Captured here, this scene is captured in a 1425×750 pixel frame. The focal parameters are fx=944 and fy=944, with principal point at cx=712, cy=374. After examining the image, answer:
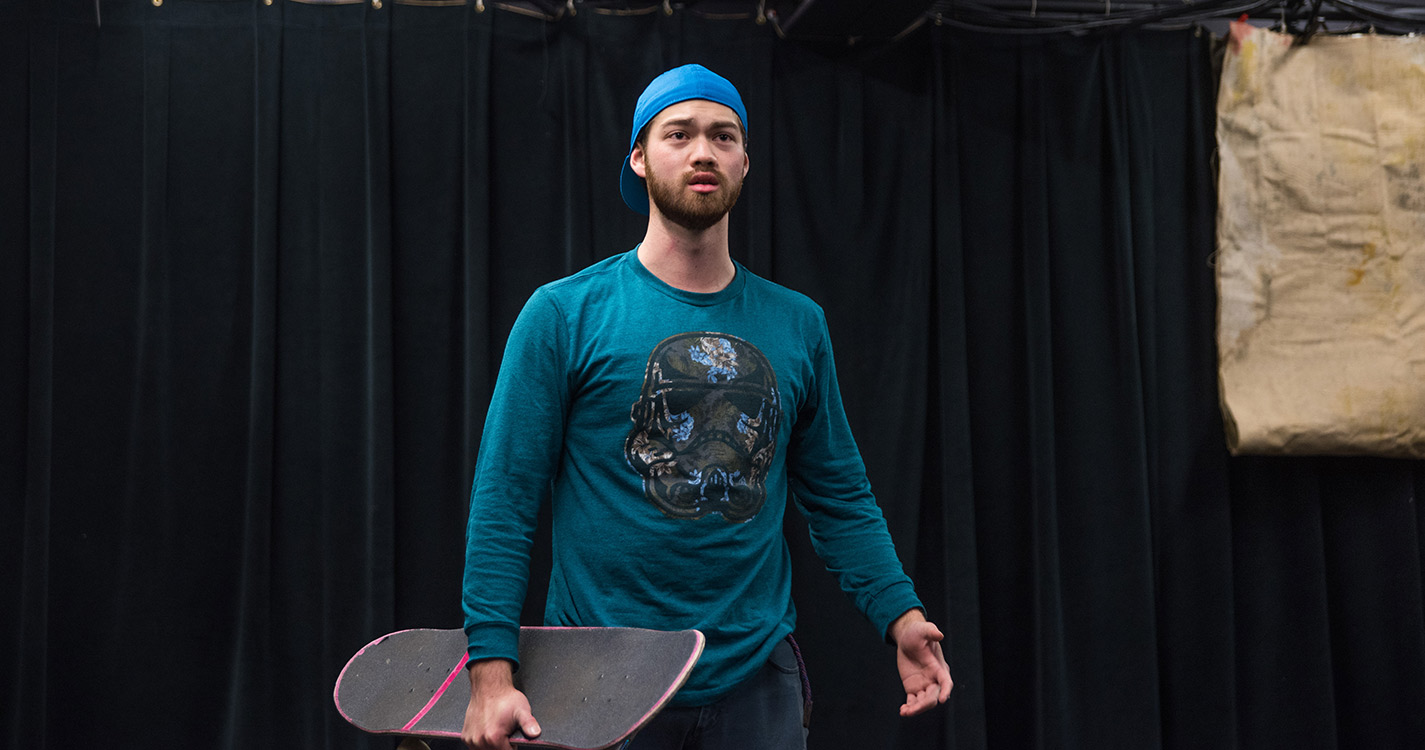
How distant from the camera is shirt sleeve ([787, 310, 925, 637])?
53.4 inches

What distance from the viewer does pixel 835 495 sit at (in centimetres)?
141

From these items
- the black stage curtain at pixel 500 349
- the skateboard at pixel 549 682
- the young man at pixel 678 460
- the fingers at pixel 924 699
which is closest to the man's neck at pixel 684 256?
the young man at pixel 678 460

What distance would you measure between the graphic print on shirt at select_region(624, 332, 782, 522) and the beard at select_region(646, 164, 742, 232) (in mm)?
158

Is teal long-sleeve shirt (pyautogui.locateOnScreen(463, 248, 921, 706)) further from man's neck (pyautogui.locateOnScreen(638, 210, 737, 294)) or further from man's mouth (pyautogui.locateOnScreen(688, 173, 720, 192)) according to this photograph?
man's mouth (pyautogui.locateOnScreen(688, 173, 720, 192))

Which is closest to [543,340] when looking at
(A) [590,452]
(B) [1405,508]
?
(A) [590,452]

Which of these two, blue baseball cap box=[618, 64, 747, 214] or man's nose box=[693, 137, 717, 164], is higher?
blue baseball cap box=[618, 64, 747, 214]

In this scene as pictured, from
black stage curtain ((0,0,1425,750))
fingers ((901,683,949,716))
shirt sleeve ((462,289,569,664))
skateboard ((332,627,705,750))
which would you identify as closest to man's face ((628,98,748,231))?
shirt sleeve ((462,289,569,664))

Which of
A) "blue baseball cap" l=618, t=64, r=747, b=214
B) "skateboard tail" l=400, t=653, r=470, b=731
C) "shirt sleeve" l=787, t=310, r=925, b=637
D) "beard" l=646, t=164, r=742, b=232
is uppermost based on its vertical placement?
"blue baseball cap" l=618, t=64, r=747, b=214

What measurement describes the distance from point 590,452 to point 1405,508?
250cm

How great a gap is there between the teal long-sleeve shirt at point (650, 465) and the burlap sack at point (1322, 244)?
1740 millimetres

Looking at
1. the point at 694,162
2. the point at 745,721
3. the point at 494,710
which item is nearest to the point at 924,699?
the point at 745,721

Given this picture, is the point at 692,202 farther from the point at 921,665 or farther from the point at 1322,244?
the point at 1322,244

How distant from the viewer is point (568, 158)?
2393 mm

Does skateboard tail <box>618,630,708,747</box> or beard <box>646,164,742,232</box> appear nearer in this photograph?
skateboard tail <box>618,630,708,747</box>
